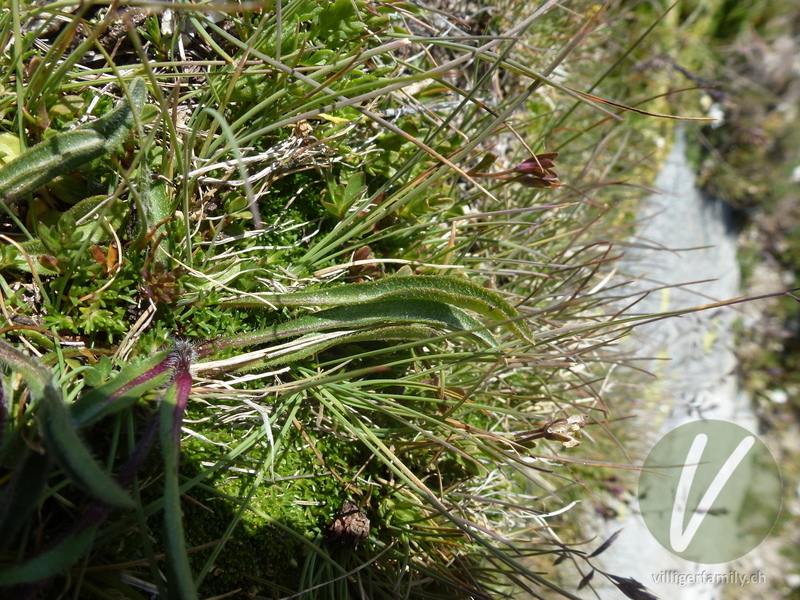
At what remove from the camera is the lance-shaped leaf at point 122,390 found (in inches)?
41.7

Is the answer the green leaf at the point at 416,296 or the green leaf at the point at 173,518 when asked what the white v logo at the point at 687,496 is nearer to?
the green leaf at the point at 416,296

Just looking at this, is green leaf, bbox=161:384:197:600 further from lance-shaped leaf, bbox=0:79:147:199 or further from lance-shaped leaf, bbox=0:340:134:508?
lance-shaped leaf, bbox=0:79:147:199

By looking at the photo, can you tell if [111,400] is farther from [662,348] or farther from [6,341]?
[662,348]

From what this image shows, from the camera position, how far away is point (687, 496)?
3061 millimetres

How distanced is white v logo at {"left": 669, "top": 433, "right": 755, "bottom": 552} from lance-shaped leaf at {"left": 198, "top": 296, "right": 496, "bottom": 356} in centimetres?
198

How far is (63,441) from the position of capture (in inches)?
35.8

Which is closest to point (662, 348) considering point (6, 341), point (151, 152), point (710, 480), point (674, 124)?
point (710, 480)

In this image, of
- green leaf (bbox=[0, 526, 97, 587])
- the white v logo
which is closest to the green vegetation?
green leaf (bbox=[0, 526, 97, 587])

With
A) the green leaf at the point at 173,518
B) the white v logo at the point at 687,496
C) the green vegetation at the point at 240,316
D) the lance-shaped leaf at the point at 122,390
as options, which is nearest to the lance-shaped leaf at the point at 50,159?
the green vegetation at the point at 240,316

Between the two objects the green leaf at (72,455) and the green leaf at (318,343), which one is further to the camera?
the green leaf at (318,343)

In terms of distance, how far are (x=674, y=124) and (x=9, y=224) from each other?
13.8ft

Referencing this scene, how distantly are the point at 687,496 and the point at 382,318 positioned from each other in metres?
2.61

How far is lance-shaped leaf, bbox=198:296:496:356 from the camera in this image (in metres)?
1.40

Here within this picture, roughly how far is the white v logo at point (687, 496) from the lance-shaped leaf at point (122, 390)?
2569 millimetres
